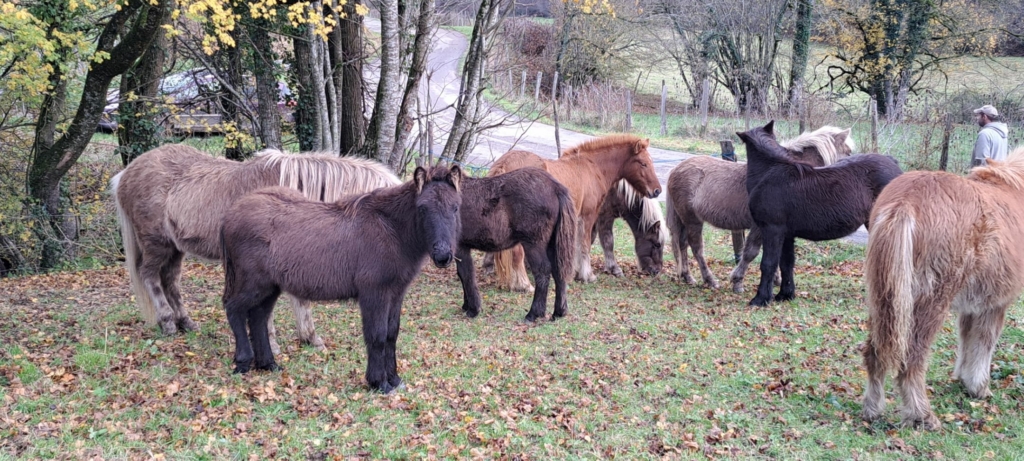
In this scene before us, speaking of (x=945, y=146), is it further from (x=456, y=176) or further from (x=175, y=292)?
(x=175, y=292)

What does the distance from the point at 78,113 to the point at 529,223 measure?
686 cm

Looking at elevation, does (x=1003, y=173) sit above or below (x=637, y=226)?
above

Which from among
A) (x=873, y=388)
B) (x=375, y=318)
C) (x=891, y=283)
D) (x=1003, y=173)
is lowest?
(x=873, y=388)

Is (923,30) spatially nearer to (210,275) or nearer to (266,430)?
(210,275)

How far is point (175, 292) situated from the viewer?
7590mm

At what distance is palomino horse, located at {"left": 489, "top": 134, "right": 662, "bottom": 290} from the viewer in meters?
9.91

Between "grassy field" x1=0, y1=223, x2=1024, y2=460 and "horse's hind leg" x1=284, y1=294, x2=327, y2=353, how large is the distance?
139mm

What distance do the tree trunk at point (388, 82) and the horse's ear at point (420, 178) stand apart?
5110 millimetres

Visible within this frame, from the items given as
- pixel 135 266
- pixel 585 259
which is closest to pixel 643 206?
pixel 585 259

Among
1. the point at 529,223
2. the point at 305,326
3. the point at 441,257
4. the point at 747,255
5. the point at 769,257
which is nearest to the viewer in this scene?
the point at 441,257

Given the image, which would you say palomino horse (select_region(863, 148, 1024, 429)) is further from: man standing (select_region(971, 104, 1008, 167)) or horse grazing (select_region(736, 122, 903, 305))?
man standing (select_region(971, 104, 1008, 167))

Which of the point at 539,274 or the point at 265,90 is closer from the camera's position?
the point at 539,274

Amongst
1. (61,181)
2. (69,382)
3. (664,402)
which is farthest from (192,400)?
(61,181)

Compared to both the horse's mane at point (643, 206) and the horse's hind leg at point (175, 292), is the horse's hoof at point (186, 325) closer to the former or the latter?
the horse's hind leg at point (175, 292)
